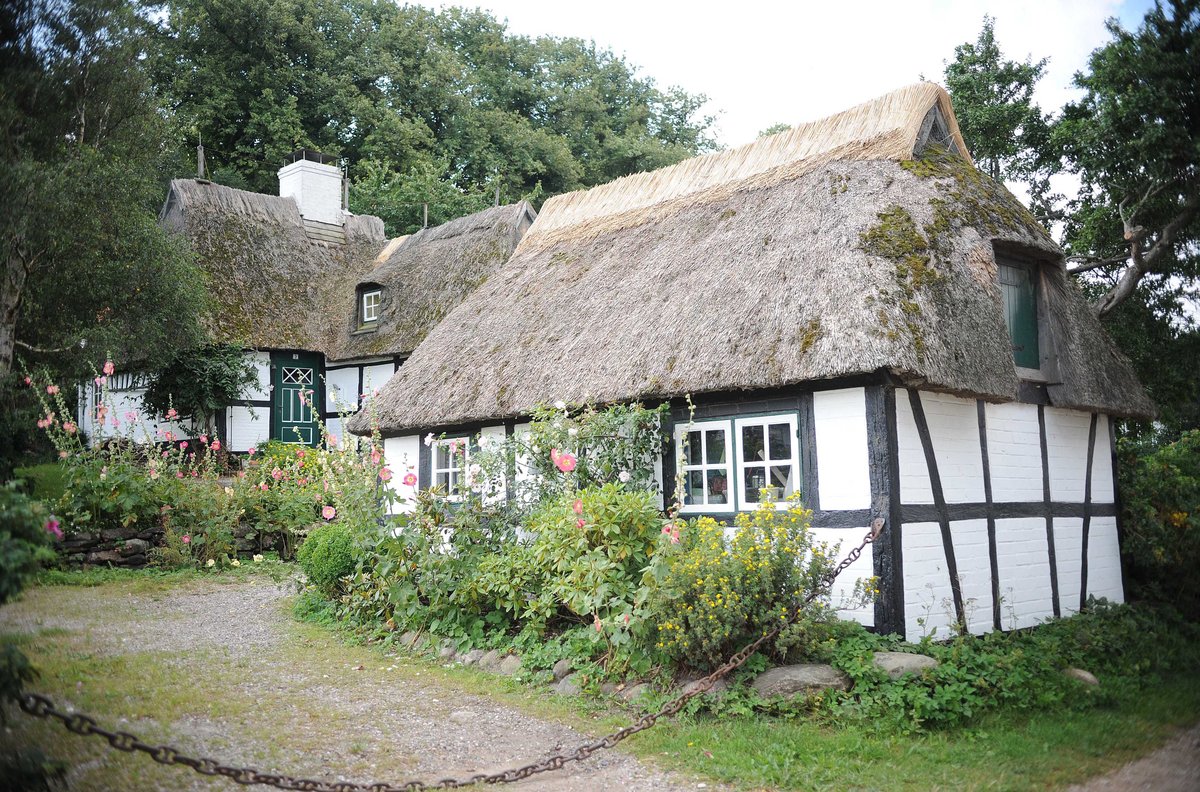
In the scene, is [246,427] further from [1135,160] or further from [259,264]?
[1135,160]

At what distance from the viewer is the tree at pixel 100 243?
10133 millimetres

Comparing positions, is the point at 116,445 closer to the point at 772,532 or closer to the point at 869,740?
the point at 772,532

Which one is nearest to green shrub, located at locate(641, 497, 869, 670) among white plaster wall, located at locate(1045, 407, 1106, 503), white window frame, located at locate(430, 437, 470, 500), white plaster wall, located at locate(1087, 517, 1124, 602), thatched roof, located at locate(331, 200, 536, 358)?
white plaster wall, located at locate(1045, 407, 1106, 503)

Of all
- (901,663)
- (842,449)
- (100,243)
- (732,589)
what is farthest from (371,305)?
(901,663)

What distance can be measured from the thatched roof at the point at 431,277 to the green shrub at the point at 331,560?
8967 mm

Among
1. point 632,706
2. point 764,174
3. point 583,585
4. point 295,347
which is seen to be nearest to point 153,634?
point 583,585

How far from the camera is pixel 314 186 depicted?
925 inches

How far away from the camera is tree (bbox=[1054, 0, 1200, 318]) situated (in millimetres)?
7738

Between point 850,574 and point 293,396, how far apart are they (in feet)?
51.6

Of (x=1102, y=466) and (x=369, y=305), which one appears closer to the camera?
(x=1102, y=466)

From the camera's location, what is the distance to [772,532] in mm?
6652

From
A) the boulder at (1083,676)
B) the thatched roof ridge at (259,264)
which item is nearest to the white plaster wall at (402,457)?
the boulder at (1083,676)

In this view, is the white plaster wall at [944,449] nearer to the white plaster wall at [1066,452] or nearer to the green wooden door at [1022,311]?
the green wooden door at [1022,311]

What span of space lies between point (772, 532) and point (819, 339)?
6.23 ft
